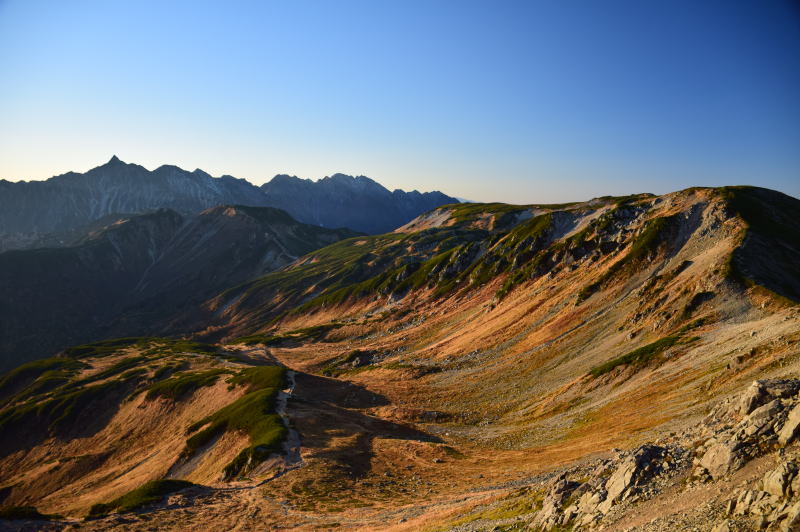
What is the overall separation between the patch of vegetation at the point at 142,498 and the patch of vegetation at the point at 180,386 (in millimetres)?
49224

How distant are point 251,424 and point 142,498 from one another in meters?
22.0

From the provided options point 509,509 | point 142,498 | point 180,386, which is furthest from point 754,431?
point 180,386

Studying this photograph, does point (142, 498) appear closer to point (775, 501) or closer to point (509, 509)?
point (509, 509)

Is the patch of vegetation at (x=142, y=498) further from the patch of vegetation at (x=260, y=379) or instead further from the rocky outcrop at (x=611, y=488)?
the rocky outcrop at (x=611, y=488)

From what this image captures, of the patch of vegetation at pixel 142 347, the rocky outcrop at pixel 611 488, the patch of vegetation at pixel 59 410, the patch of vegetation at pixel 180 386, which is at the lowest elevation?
the patch of vegetation at pixel 59 410

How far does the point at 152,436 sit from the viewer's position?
87.2m

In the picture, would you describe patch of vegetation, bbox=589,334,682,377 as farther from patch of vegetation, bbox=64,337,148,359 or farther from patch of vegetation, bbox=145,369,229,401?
patch of vegetation, bbox=64,337,148,359

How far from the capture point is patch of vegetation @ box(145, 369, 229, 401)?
317 feet

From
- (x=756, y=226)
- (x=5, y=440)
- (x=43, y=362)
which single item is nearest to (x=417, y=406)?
(x=756, y=226)

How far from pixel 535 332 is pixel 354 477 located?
53483mm

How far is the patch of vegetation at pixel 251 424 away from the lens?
184ft

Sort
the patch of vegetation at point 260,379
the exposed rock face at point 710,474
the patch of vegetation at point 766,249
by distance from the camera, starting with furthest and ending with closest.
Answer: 1. the patch of vegetation at point 260,379
2. the patch of vegetation at point 766,249
3. the exposed rock face at point 710,474

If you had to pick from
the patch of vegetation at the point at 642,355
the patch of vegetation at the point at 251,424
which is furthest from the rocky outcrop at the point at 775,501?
the patch of vegetation at the point at 251,424

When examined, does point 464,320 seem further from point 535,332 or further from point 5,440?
point 5,440
